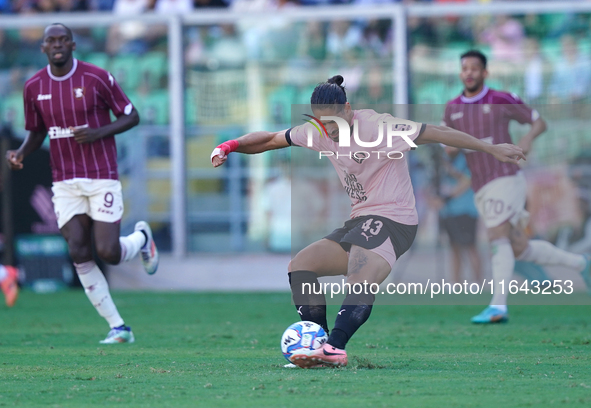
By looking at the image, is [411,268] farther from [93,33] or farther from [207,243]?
[93,33]

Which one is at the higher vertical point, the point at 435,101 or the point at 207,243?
the point at 435,101

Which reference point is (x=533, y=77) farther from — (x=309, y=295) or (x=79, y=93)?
(x=309, y=295)

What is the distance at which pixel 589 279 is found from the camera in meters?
8.70

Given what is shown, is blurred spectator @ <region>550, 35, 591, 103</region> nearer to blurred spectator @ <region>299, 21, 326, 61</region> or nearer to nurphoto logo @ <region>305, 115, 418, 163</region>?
blurred spectator @ <region>299, 21, 326, 61</region>

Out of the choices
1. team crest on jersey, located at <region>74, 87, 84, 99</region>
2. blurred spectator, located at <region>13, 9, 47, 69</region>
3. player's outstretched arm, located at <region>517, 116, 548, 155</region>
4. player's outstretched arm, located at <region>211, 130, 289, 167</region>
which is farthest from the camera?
blurred spectator, located at <region>13, 9, 47, 69</region>

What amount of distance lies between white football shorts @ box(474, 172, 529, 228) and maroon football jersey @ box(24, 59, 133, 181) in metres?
3.14

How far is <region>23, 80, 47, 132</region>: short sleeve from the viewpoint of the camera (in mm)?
6809

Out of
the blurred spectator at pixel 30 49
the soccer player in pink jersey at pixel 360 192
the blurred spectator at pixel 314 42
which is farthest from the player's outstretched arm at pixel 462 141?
the blurred spectator at pixel 30 49

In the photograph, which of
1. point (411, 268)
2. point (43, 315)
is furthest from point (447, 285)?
point (43, 315)

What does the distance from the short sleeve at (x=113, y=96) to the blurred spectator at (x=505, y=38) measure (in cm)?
603

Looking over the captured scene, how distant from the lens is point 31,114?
6.87m

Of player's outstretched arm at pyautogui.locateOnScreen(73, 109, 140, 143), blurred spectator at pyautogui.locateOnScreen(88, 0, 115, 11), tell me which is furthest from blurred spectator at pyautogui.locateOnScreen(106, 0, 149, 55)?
player's outstretched arm at pyautogui.locateOnScreen(73, 109, 140, 143)

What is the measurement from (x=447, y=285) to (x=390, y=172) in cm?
585

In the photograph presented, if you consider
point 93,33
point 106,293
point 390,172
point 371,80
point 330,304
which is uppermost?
point 93,33
